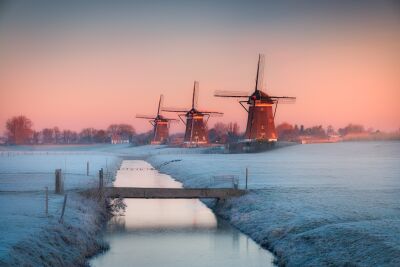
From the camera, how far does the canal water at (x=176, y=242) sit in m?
20.5

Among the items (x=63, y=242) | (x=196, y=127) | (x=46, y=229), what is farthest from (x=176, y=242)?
(x=196, y=127)

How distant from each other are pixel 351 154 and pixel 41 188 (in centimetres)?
6120

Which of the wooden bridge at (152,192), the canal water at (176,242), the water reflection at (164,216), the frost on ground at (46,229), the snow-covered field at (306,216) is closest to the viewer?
the frost on ground at (46,229)

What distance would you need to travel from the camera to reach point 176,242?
2400cm

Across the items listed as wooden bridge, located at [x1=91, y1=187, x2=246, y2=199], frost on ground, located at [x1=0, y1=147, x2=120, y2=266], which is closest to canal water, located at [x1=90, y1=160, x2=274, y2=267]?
frost on ground, located at [x1=0, y1=147, x2=120, y2=266]

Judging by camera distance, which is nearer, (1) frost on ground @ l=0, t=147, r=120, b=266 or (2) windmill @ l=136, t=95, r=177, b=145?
(1) frost on ground @ l=0, t=147, r=120, b=266

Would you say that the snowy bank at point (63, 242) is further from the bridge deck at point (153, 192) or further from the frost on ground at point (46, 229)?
the bridge deck at point (153, 192)

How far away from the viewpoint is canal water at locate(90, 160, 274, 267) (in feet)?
67.3

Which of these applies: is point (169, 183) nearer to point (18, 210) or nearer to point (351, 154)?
point (18, 210)

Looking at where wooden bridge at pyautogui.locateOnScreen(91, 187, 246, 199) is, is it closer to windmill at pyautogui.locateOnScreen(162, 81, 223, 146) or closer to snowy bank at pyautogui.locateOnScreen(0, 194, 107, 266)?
snowy bank at pyautogui.locateOnScreen(0, 194, 107, 266)

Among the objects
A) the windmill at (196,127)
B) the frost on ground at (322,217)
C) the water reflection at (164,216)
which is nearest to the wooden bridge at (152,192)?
the water reflection at (164,216)

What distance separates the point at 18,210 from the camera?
2317 cm

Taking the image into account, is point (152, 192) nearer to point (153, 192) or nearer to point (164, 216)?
point (153, 192)

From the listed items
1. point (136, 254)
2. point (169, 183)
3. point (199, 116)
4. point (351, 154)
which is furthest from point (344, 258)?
point (199, 116)
